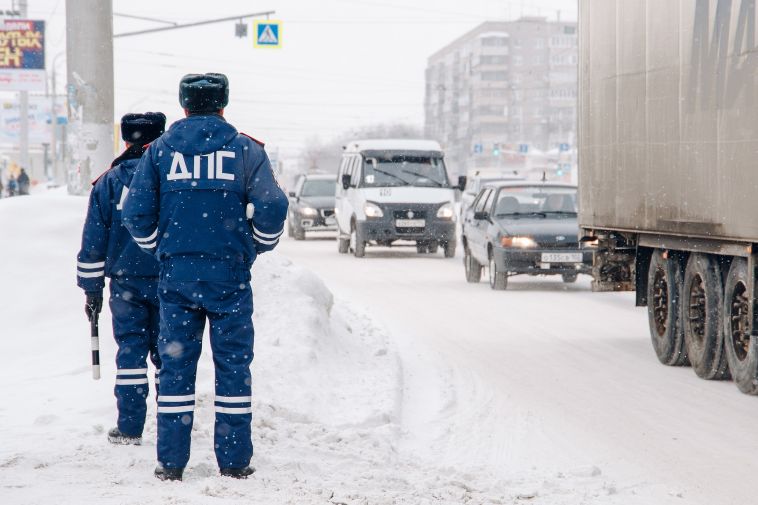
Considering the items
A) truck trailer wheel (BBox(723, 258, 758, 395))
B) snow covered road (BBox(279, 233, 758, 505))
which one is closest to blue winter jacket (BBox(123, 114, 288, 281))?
snow covered road (BBox(279, 233, 758, 505))

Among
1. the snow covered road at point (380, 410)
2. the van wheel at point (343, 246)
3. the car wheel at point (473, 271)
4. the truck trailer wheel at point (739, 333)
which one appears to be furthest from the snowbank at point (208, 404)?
the van wheel at point (343, 246)

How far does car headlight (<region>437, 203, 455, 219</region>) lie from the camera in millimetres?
27562

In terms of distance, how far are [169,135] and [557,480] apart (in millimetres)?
2565

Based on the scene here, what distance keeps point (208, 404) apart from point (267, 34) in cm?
2941

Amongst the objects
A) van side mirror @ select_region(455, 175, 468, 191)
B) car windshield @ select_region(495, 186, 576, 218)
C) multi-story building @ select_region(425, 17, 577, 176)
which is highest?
multi-story building @ select_region(425, 17, 577, 176)

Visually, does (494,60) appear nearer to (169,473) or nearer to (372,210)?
(372,210)

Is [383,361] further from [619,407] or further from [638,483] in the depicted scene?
[638,483]

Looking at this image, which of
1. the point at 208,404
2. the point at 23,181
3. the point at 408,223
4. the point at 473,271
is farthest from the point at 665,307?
the point at 23,181

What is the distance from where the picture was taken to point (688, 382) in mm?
9945

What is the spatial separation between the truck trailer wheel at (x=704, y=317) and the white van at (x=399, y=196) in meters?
16.3

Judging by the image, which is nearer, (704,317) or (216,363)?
(216,363)

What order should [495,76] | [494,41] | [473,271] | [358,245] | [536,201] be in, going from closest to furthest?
[536,201] < [473,271] < [358,245] < [494,41] < [495,76]

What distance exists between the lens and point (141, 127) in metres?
6.76

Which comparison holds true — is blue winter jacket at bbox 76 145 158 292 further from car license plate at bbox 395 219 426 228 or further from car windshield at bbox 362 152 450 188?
car windshield at bbox 362 152 450 188
